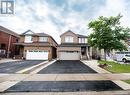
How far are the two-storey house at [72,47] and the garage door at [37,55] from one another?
3339 millimetres

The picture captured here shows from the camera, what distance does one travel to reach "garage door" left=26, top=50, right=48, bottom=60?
147ft

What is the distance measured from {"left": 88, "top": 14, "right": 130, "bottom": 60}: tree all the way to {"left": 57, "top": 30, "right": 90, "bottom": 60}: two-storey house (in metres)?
16.5

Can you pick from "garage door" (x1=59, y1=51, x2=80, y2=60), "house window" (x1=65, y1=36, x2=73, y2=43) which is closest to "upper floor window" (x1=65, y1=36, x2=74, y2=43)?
"house window" (x1=65, y1=36, x2=73, y2=43)

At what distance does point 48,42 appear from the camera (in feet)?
159

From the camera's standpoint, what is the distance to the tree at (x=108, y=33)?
94.1ft

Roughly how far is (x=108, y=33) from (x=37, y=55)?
68.3 feet

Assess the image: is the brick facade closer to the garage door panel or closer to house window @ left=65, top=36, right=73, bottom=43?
the garage door panel

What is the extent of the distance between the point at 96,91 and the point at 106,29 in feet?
63.8

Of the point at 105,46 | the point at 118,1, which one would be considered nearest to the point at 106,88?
the point at 118,1

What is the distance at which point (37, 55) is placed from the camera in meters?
45.1

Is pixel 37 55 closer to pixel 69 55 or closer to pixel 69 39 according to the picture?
pixel 69 55

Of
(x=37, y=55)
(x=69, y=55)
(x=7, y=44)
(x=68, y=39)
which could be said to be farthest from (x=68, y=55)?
(x=7, y=44)

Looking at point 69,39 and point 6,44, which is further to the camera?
point 69,39

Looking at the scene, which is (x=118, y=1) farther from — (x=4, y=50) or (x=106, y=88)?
(x=4, y=50)
